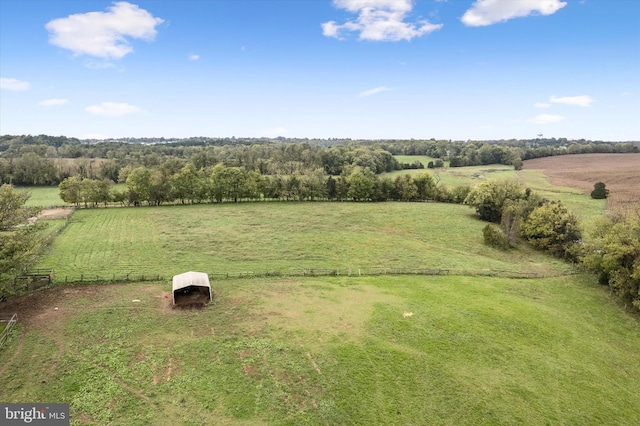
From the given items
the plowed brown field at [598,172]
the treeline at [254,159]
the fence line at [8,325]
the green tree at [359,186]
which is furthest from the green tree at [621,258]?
the treeline at [254,159]

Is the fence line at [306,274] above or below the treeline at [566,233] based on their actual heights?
below

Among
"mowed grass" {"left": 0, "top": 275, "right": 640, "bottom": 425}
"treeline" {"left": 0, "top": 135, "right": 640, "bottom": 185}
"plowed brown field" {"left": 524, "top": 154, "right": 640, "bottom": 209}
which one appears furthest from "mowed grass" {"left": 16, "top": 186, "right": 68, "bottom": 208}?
"plowed brown field" {"left": 524, "top": 154, "right": 640, "bottom": 209}

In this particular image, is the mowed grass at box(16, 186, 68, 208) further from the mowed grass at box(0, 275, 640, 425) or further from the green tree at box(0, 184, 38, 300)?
the mowed grass at box(0, 275, 640, 425)

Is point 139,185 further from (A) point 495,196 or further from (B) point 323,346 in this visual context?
(A) point 495,196

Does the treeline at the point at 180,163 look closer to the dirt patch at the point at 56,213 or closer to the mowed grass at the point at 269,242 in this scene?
the dirt patch at the point at 56,213

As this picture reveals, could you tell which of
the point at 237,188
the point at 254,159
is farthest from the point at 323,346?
the point at 254,159

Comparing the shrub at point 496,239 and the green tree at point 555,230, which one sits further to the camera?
the shrub at point 496,239
